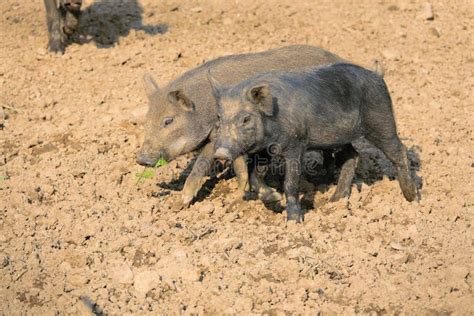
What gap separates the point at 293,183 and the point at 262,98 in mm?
829

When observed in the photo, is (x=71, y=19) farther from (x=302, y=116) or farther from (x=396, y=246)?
(x=396, y=246)

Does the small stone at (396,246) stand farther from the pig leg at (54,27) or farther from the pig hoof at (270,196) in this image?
the pig leg at (54,27)

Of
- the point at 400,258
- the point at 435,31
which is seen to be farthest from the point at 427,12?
the point at 400,258

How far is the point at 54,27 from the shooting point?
32.4ft

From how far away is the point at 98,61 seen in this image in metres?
9.94

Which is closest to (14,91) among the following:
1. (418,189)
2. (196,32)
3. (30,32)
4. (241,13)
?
(30,32)

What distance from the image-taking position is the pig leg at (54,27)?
981cm

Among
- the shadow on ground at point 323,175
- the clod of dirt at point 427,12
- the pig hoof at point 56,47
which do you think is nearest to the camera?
the shadow on ground at point 323,175

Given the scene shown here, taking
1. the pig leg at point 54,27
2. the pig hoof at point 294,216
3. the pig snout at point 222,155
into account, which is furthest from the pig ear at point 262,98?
the pig leg at point 54,27

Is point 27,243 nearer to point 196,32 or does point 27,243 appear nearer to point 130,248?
point 130,248

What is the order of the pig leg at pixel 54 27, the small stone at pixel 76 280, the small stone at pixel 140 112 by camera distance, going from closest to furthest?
the small stone at pixel 76 280
the small stone at pixel 140 112
the pig leg at pixel 54 27

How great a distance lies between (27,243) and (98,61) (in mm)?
4097

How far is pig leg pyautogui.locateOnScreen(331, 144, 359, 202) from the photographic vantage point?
278 inches

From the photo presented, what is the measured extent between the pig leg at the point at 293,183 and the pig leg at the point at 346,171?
641mm
